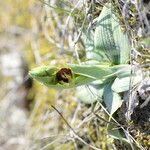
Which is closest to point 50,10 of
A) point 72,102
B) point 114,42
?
point 72,102

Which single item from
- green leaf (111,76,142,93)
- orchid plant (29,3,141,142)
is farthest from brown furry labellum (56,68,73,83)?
green leaf (111,76,142,93)

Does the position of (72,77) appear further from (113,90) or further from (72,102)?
(72,102)

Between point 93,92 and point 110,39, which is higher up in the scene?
point 110,39

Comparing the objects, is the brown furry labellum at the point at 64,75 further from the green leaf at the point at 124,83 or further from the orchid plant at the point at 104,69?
the green leaf at the point at 124,83

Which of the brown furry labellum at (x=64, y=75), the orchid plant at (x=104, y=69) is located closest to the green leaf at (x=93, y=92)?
the orchid plant at (x=104, y=69)

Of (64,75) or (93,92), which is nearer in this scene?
(64,75)

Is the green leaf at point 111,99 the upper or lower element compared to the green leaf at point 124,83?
lower
